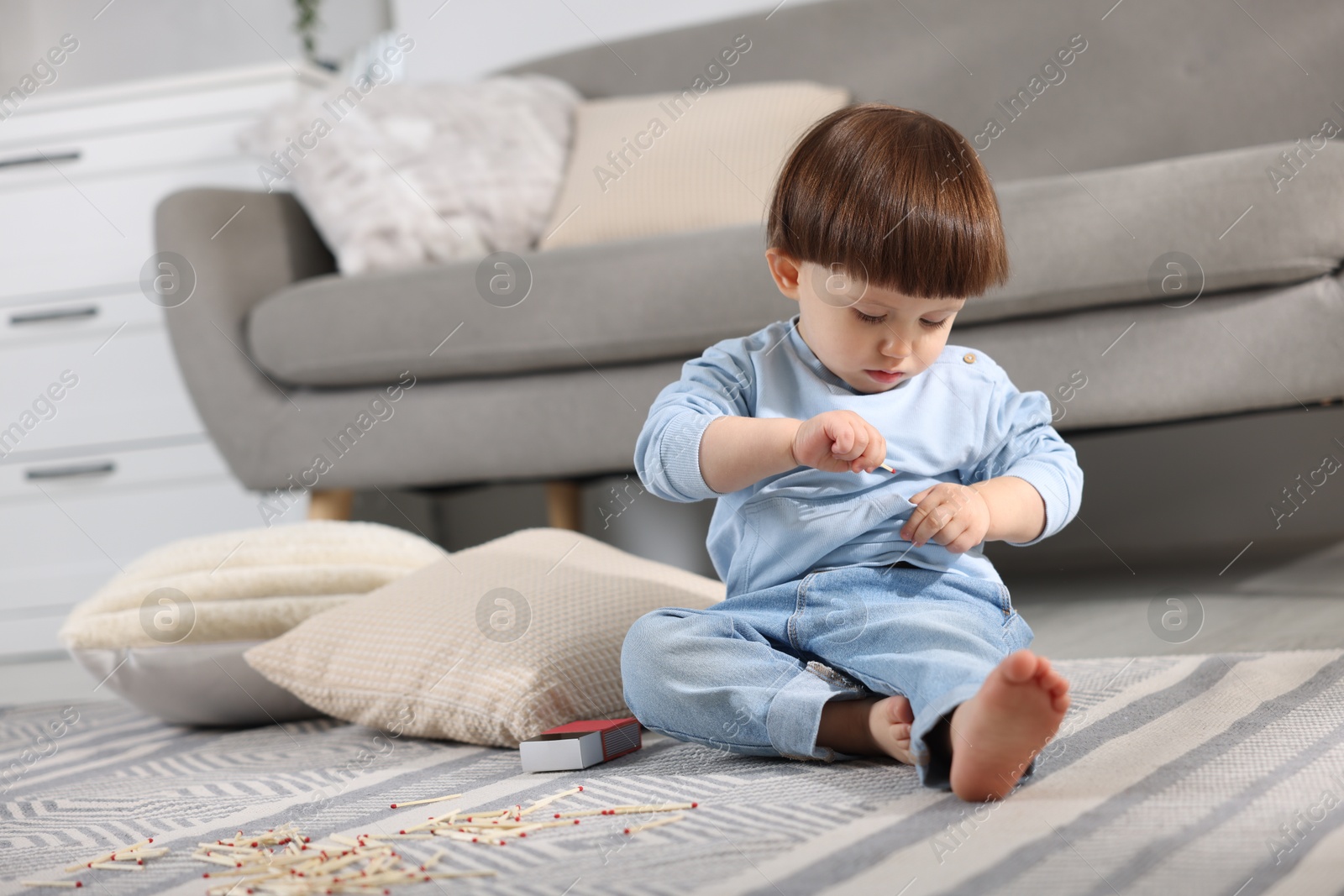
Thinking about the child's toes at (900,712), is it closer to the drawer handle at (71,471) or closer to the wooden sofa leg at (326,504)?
the wooden sofa leg at (326,504)

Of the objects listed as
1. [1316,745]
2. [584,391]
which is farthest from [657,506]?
[1316,745]

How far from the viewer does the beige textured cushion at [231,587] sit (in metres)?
1.11

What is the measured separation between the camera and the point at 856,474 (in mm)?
846

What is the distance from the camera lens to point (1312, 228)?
4.00 feet

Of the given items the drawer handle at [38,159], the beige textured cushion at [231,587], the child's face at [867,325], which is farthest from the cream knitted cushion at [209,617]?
the drawer handle at [38,159]

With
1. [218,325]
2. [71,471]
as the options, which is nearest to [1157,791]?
[218,325]

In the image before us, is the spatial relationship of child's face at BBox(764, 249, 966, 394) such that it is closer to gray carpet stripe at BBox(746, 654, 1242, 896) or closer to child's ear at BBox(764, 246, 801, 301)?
child's ear at BBox(764, 246, 801, 301)

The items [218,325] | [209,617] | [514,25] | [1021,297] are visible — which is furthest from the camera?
[514,25]

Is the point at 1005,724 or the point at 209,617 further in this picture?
the point at 209,617

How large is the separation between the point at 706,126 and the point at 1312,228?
95 cm

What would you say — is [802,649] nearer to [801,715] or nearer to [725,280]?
[801,715]

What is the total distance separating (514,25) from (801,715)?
208cm

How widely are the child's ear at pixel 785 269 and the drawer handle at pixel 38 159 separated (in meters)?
1.65

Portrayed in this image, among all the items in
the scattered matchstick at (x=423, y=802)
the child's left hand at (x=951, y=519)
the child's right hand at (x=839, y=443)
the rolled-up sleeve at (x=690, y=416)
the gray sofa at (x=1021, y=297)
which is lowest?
the scattered matchstick at (x=423, y=802)
